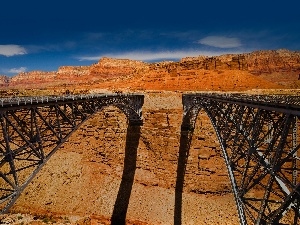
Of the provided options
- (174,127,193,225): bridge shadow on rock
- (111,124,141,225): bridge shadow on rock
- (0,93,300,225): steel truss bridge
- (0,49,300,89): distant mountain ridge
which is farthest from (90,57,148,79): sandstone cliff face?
(174,127,193,225): bridge shadow on rock

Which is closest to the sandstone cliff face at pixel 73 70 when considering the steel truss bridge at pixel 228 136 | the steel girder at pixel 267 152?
the steel truss bridge at pixel 228 136

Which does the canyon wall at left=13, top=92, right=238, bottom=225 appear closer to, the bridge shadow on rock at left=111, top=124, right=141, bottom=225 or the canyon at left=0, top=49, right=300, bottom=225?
the canyon at left=0, top=49, right=300, bottom=225

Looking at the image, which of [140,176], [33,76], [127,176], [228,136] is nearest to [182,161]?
[140,176]

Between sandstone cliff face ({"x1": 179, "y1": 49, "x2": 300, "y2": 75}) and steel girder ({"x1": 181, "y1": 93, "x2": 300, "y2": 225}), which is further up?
sandstone cliff face ({"x1": 179, "y1": 49, "x2": 300, "y2": 75})

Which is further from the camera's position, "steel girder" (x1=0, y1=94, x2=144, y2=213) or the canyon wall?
the canyon wall

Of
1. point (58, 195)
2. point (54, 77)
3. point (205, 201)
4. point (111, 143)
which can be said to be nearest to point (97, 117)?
point (111, 143)

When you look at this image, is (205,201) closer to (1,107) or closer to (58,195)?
(58,195)

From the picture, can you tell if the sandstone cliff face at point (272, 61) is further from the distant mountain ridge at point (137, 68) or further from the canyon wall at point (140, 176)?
the canyon wall at point (140, 176)
